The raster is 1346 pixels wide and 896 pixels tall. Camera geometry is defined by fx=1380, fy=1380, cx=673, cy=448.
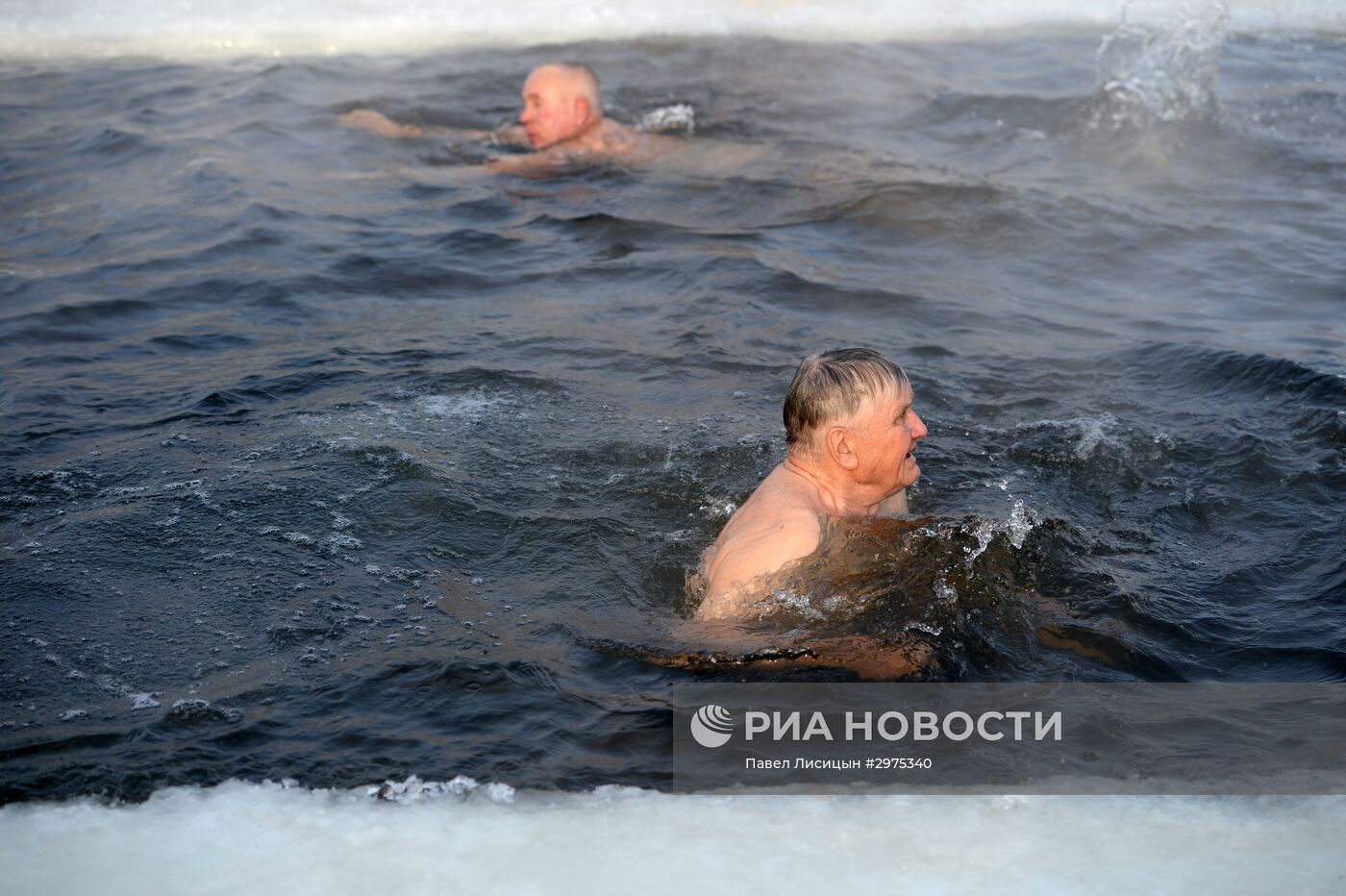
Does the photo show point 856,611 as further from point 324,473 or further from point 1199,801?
point 324,473

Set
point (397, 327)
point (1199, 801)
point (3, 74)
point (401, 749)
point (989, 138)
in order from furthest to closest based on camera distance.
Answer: point (3, 74) → point (989, 138) → point (397, 327) → point (401, 749) → point (1199, 801)

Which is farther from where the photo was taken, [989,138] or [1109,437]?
[989,138]

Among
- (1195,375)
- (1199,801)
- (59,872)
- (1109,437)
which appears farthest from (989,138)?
(59,872)

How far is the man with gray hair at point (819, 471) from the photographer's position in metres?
4.32

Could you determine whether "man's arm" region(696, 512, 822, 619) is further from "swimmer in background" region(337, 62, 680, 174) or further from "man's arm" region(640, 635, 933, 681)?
"swimmer in background" region(337, 62, 680, 174)

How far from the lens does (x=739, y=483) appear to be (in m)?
5.41

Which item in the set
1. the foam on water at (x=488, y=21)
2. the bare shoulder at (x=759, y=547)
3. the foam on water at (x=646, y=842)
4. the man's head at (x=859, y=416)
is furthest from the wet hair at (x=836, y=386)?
the foam on water at (x=488, y=21)

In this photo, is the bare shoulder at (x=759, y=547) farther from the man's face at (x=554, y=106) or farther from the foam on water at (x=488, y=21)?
the foam on water at (x=488, y=21)

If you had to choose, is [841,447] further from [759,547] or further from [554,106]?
[554,106]

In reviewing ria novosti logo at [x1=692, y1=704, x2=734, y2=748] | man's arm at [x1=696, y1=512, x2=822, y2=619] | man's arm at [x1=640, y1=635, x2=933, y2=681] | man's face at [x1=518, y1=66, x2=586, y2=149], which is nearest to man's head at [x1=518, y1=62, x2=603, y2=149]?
man's face at [x1=518, y1=66, x2=586, y2=149]

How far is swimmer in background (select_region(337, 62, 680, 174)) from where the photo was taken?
980 cm

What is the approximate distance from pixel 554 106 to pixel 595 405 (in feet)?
14.5

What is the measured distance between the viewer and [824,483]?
15.1 ft

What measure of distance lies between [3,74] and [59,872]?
10.4 metres
